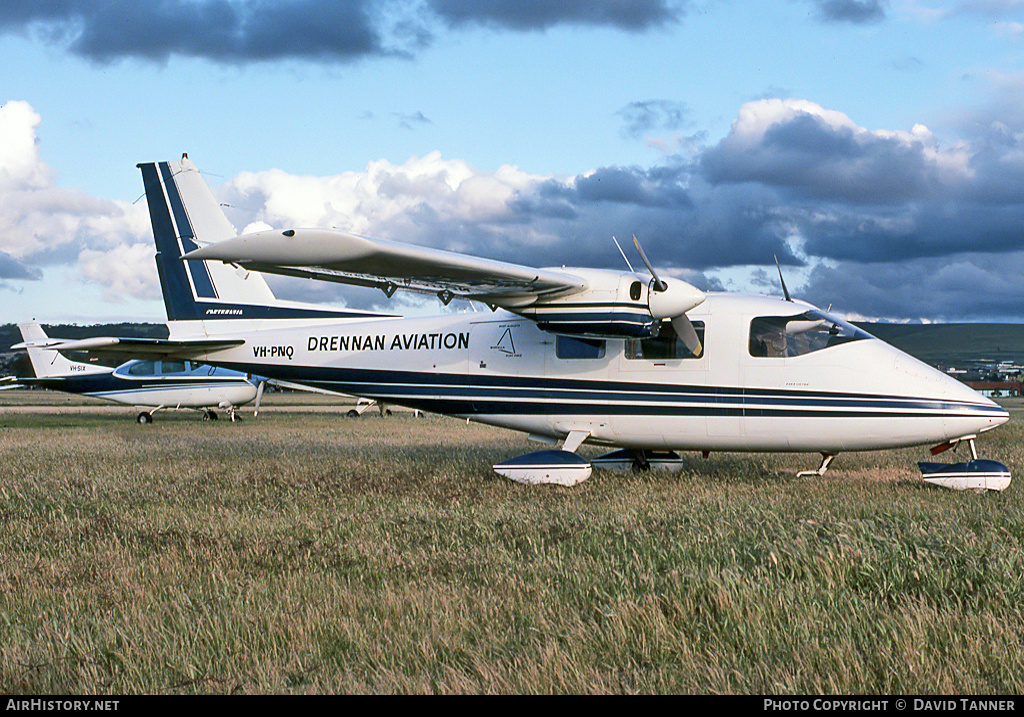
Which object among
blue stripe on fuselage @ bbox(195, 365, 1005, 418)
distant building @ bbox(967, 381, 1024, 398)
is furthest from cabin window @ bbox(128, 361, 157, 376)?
distant building @ bbox(967, 381, 1024, 398)

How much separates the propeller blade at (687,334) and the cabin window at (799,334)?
2.46 ft

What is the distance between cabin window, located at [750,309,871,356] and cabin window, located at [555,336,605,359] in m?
2.21

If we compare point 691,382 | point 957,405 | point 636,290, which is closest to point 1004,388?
point 957,405

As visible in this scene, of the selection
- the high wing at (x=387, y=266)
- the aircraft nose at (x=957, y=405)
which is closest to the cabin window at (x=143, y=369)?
the high wing at (x=387, y=266)

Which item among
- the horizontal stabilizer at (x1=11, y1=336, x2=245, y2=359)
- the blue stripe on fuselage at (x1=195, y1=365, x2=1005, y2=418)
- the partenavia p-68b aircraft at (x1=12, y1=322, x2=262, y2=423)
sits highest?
the horizontal stabilizer at (x1=11, y1=336, x2=245, y2=359)

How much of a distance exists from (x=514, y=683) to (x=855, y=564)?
3143 millimetres

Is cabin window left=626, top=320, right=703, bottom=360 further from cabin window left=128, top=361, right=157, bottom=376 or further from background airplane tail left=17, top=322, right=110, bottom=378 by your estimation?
background airplane tail left=17, top=322, right=110, bottom=378

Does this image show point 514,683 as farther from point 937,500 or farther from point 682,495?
point 937,500

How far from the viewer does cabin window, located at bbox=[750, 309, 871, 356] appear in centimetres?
Answer: 1095

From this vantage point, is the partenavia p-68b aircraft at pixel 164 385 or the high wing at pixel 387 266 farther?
the partenavia p-68b aircraft at pixel 164 385

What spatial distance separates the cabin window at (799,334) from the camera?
35.9 ft

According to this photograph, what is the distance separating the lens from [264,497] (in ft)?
33.1

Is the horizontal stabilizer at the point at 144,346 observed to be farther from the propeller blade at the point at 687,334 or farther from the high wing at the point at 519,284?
the propeller blade at the point at 687,334

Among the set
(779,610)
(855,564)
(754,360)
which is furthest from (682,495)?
(779,610)
